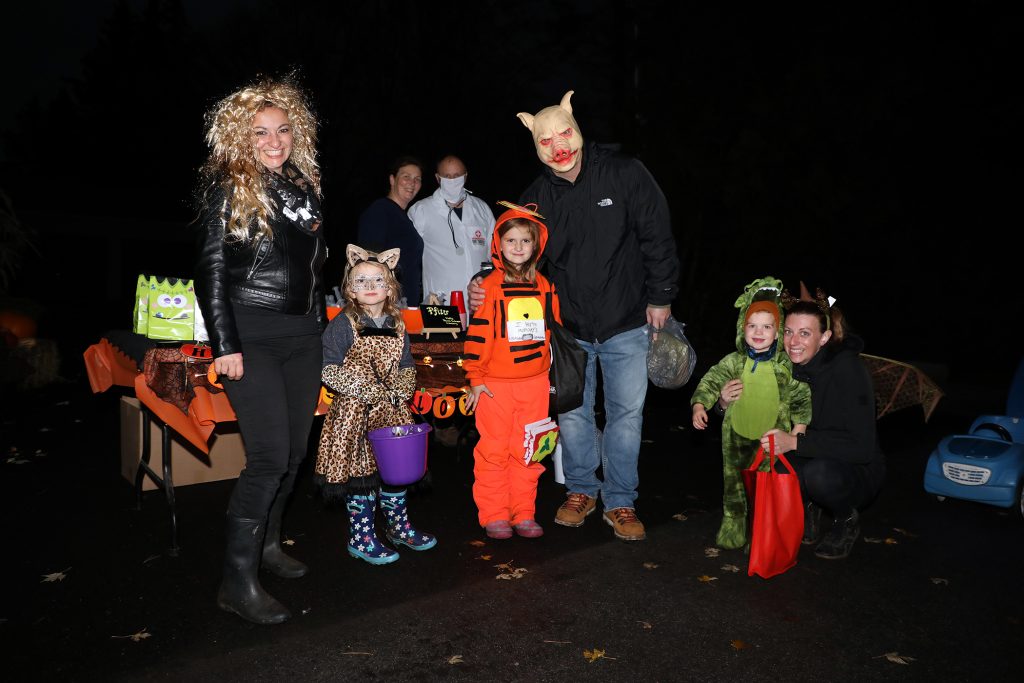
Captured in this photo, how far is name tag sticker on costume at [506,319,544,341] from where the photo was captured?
4.67m

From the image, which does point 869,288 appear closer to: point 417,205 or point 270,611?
point 417,205

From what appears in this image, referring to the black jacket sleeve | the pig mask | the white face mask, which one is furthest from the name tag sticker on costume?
the white face mask

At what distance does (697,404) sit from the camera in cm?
459

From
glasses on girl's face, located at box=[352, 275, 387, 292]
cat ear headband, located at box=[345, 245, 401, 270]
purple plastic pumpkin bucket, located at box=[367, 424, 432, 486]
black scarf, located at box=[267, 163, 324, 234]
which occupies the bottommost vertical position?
purple plastic pumpkin bucket, located at box=[367, 424, 432, 486]

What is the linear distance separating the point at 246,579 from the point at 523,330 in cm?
204

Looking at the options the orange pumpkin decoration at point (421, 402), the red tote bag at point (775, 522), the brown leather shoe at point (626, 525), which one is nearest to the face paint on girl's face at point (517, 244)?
the orange pumpkin decoration at point (421, 402)

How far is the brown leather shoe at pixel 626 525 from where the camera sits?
15.9ft

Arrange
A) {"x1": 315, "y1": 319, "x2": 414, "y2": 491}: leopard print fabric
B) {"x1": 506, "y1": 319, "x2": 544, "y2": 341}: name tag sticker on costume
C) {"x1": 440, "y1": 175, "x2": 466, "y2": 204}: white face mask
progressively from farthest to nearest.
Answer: {"x1": 440, "y1": 175, "x2": 466, "y2": 204}: white face mask < {"x1": 506, "y1": 319, "x2": 544, "y2": 341}: name tag sticker on costume < {"x1": 315, "y1": 319, "x2": 414, "y2": 491}: leopard print fabric

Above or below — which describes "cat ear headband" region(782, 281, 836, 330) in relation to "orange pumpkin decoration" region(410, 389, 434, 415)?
above

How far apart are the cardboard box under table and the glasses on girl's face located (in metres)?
1.60

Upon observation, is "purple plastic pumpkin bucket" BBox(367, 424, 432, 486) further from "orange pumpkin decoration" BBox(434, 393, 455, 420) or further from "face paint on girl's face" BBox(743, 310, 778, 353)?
"face paint on girl's face" BBox(743, 310, 778, 353)

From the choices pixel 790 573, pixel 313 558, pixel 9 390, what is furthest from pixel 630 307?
pixel 9 390

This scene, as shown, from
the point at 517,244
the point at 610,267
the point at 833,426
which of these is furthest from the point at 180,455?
the point at 833,426

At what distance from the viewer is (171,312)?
15.8ft
